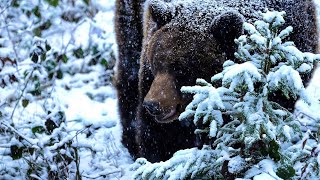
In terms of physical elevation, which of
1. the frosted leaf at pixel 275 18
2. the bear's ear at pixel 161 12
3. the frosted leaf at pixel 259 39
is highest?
the bear's ear at pixel 161 12

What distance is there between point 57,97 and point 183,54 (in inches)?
101

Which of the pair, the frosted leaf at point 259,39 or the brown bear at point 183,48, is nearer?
the frosted leaf at point 259,39

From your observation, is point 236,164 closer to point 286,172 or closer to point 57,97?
point 286,172

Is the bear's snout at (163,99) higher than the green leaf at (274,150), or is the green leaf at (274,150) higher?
the bear's snout at (163,99)

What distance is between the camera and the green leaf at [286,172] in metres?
2.31

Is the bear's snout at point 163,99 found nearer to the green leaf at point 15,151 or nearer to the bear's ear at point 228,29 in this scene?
the bear's ear at point 228,29

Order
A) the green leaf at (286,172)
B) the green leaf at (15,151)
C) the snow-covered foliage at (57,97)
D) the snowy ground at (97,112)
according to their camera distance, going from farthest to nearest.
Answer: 1. the snowy ground at (97,112)
2. the snow-covered foliage at (57,97)
3. the green leaf at (15,151)
4. the green leaf at (286,172)

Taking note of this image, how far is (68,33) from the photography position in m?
8.67

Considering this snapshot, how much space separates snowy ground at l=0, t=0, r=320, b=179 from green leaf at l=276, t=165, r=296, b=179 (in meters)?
1.38

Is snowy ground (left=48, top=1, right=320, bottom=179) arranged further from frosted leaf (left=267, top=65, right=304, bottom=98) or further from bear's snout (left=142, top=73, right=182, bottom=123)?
frosted leaf (left=267, top=65, right=304, bottom=98)

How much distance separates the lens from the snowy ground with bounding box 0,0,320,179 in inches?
170

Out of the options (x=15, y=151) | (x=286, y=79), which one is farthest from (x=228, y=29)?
(x=15, y=151)

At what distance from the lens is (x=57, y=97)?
5934mm

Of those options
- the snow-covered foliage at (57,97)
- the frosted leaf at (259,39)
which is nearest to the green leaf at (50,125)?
the snow-covered foliage at (57,97)
